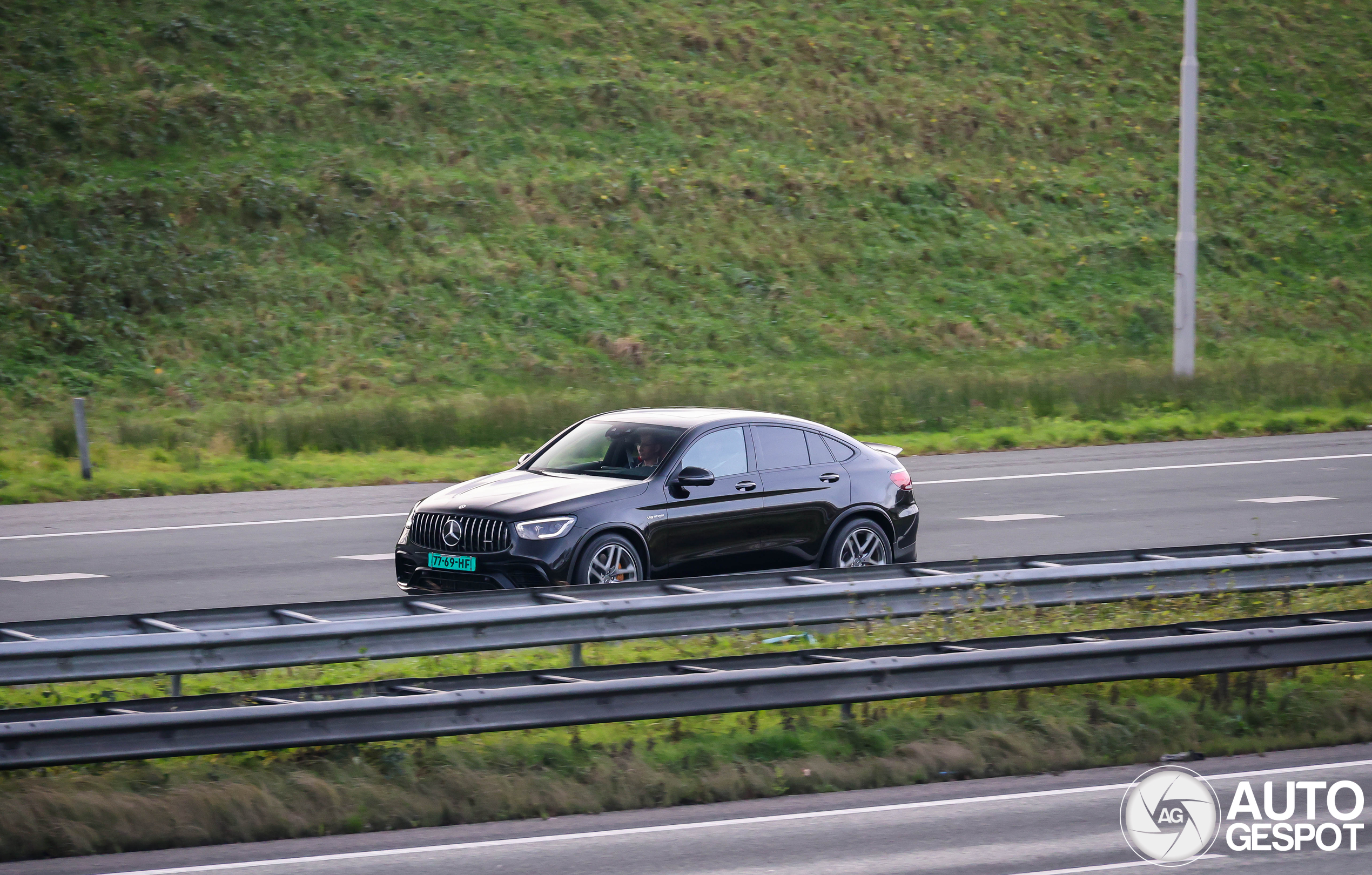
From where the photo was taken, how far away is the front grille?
1060 cm

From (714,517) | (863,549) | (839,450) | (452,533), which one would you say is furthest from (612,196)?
(452,533)

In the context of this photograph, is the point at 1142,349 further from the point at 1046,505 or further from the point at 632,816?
the point at 632,816

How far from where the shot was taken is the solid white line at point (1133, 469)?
19703 millimetres

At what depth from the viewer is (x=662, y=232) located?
37.2 meters

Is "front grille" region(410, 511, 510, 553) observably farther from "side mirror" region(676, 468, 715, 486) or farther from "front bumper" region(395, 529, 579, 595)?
"side mirror" region(676, 468, 715, 486)

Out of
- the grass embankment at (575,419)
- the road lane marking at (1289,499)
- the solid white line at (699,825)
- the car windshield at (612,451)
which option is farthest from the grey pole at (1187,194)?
the solid white line at (699,825)

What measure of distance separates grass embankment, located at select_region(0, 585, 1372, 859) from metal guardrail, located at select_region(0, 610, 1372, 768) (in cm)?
35

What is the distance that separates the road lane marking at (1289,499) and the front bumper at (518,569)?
398 inches

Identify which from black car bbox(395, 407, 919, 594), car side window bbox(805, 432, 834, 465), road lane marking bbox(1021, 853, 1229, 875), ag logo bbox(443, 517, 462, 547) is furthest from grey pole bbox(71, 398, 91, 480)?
road lane marking bbox(1021, 853, 1229, 875)

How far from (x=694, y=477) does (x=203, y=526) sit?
7.34 metres

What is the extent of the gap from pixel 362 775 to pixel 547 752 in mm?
963

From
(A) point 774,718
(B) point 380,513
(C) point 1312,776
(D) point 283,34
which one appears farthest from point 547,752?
(D) point 283,34

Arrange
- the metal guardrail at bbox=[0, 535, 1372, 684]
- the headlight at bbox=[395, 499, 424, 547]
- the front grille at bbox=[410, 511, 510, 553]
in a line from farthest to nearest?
the headlight at bbox=[395, 499, 424, 547] → the front grille at bbox=[410, 511, 510, 553] → the metal guardrail at bbox=[0, 535, 1372, 684]

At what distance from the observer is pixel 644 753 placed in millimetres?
7816
